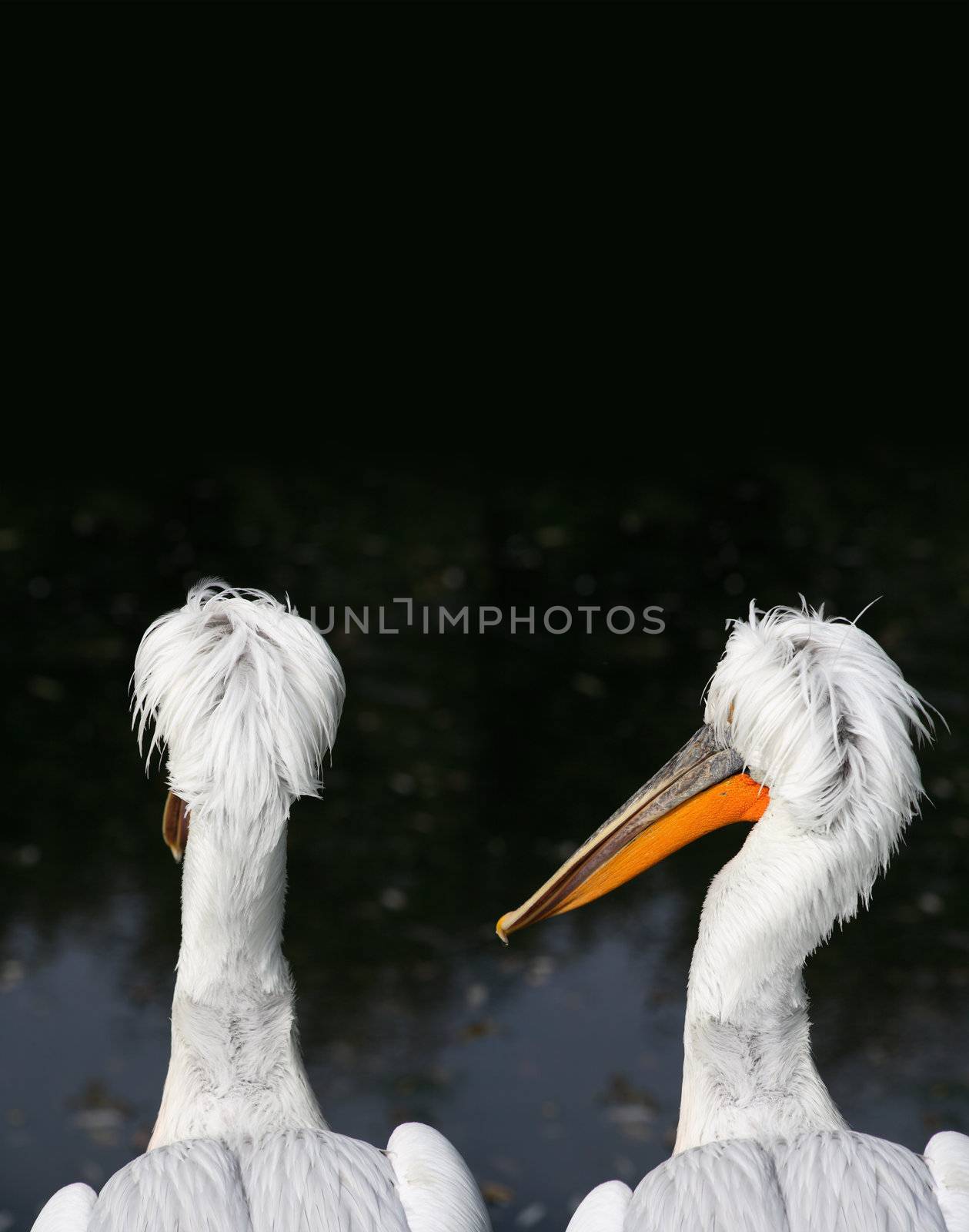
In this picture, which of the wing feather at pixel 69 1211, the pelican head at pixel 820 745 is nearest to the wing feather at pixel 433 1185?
the wing feather at pixel 69 1211

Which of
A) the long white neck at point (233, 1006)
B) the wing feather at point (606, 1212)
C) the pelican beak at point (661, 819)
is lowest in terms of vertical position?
the wing feather at point (606, 1212)

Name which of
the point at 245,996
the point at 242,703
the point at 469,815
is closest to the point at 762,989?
the point at 245,996

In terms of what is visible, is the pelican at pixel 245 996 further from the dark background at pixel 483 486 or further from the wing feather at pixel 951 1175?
the dark background at pixel 483 486

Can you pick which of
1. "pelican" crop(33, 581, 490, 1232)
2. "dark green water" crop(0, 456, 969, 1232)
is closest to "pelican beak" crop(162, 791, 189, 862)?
"pelican" crop(33, 581, 490, 1232)

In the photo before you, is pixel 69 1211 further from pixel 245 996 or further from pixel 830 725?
pixel 830 725

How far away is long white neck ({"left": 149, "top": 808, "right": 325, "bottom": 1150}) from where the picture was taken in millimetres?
2527

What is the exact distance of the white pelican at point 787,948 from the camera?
2363 mm

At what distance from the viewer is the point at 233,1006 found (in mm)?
2578

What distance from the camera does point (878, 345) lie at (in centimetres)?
1052

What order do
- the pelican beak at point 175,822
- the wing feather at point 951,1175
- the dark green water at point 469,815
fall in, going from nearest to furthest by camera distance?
the wing feather at point 951,1175, the pelican beak at point 175,822, the dark green water at point 469,815

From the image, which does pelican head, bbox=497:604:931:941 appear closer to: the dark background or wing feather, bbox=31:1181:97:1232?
wing feather, bbox=31:1181:97:1232

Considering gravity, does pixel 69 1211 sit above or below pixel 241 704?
below

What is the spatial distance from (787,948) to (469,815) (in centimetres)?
263

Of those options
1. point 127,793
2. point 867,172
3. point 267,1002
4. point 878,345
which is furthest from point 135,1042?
point 867,172
